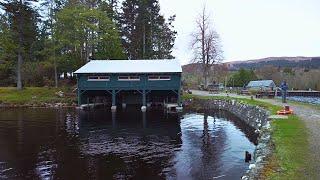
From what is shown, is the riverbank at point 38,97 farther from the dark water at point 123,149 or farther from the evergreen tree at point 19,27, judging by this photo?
the dark water at point 123,149

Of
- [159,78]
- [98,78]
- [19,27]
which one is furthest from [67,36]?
[159,78]

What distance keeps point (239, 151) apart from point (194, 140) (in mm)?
3879

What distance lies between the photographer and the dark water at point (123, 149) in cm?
1469

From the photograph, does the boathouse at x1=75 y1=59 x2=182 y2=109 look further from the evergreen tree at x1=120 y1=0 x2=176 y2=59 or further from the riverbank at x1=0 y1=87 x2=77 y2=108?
the evergreen tree at x1=120 y1=0 x2=176 y2=59

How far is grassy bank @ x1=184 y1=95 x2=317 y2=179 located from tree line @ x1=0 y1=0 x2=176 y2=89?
127 feet

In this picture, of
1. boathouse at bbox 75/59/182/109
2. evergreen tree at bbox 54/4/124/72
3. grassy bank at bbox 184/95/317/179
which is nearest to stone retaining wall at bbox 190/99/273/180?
grassy bank at bbox 184/95/317/179

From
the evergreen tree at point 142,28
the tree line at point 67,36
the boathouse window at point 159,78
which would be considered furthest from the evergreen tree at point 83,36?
the boathouse window at point 159,78

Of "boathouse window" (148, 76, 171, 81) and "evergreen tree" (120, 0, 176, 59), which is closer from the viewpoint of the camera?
"boathouse window" (148, 76, 171, 81)

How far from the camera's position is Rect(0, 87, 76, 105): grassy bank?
157 ft

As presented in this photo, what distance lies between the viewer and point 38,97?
4909cm

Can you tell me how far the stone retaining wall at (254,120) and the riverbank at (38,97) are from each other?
16881mm

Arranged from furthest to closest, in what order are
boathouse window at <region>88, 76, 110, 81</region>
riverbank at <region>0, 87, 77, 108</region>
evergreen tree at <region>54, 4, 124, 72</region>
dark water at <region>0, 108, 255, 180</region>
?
evergreen tree at <region>54, 4, 124, 72</region>, riverbank at <region>0, 87, 77, 108</region>, boathouse window at <region>88, 76, 110, 81</region>, dark water at <region>0, 108, 255, 180</region>

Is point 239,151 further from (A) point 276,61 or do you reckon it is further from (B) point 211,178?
(A) point 276,61

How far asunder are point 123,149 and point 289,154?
30.2 feet
